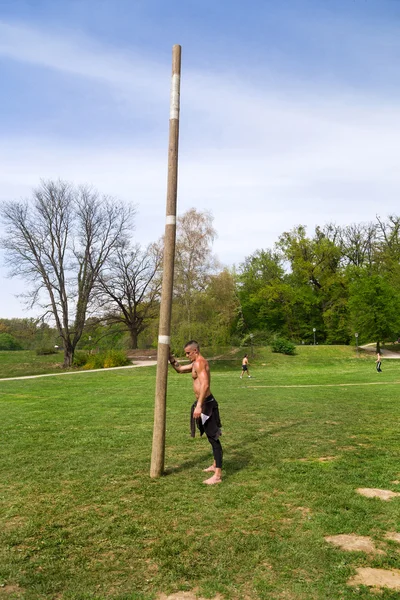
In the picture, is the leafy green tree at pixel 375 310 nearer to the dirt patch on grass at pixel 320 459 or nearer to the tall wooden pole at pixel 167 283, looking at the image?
the dirt patch on grass at pixel 320 459

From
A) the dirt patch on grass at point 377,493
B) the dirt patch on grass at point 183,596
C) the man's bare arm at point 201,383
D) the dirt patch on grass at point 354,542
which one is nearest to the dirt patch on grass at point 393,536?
the dirt patch on grass at point 354,542

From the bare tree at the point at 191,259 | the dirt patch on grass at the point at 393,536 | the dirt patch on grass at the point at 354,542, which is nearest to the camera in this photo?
the dirt patch on grass at the point at 354,542

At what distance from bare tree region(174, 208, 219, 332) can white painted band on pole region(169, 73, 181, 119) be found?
3044 centimetres

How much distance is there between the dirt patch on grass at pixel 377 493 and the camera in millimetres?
5437

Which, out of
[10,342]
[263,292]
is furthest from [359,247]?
[10,342]

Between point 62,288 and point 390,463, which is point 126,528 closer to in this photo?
point 390,463

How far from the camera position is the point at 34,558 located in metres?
3.96

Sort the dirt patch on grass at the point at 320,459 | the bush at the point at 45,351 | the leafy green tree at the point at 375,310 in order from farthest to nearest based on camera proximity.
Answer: the bush at the point at 45,351
the leafy green tree at the point at 375,310
the dirt patch on grass at the point at 320,459

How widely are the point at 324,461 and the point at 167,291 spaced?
3.49 meters

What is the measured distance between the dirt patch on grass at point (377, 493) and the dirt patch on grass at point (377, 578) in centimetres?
183

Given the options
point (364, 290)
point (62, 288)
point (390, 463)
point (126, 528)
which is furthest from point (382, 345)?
point (126, 528)

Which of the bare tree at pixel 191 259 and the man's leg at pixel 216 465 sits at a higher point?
the bare tree at pixel 191 259

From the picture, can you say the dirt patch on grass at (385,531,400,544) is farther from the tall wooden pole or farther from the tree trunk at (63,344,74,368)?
the tree trunk at (63,344,74,368)

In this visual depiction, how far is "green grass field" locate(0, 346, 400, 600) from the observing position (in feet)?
11.7
